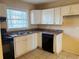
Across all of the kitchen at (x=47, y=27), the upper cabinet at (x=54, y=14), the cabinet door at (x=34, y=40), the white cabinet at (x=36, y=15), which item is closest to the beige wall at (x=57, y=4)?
the kitchen at (x=47, y=27)

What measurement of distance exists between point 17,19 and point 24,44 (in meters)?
1.43

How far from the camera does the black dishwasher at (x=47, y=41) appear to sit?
139 inches

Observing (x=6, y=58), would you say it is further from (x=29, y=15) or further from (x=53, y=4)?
(x=53, y=4)

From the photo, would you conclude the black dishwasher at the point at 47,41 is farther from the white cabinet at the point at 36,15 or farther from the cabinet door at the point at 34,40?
the white cabinet at the point at 36,15

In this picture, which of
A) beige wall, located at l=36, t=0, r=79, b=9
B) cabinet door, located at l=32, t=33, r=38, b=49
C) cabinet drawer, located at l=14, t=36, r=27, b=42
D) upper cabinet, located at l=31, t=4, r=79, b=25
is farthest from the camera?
cabinet door, located at l=32, t=33, r=38, b=49

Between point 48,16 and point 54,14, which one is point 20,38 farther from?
point 54,14

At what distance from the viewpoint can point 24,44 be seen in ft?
10.7

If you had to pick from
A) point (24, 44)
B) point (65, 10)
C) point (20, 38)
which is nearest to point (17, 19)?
point (20, 38)

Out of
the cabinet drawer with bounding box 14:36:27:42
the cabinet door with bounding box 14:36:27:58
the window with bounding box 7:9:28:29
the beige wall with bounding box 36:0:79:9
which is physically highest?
the beige wall with bounding box 36:0:79:9

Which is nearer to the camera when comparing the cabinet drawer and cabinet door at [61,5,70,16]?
the cabinet drawer

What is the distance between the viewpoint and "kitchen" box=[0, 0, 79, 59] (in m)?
3.21

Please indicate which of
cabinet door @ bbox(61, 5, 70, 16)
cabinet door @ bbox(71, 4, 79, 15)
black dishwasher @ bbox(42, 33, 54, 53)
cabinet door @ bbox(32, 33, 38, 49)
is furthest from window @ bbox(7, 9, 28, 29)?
cabinet door @ bbox(71, 4, 79, 15)

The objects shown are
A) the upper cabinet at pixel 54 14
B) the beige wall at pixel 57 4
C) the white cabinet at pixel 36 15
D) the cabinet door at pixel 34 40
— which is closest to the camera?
the upper cabinet at pixel 54 14

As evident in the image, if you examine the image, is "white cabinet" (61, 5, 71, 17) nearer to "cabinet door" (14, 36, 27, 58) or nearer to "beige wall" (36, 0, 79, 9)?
"beige wall" (36, 0, 79, 9)
